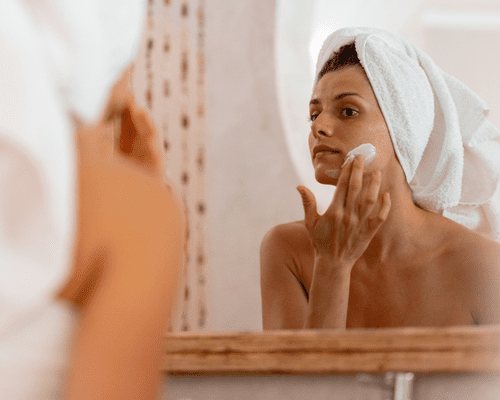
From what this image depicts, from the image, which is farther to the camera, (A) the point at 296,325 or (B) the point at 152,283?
(A) the point at 296,325

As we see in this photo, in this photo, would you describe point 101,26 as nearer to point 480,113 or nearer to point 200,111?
point 200,111

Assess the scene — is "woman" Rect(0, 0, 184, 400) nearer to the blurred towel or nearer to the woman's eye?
the blurred towel

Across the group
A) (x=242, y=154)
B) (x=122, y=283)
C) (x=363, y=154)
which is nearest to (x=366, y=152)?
(x=363, y=154)

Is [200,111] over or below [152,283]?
over

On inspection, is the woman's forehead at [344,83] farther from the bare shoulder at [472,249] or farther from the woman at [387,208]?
the bare shoulder at [472,249]

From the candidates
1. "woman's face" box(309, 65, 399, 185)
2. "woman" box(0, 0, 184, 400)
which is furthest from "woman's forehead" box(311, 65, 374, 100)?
"woman" box(0, 0, 184, 400)

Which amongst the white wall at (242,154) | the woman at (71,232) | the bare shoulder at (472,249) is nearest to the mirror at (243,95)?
the white wall at (242,154)

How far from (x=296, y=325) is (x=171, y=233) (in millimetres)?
206

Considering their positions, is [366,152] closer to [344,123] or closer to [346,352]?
[344,123]

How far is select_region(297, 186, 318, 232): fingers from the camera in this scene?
371 millimetres

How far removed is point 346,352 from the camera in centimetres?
30

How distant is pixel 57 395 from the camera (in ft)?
0.53

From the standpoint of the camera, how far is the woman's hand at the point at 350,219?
35 cm

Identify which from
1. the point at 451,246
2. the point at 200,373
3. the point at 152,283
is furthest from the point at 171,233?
the point at 451,246
